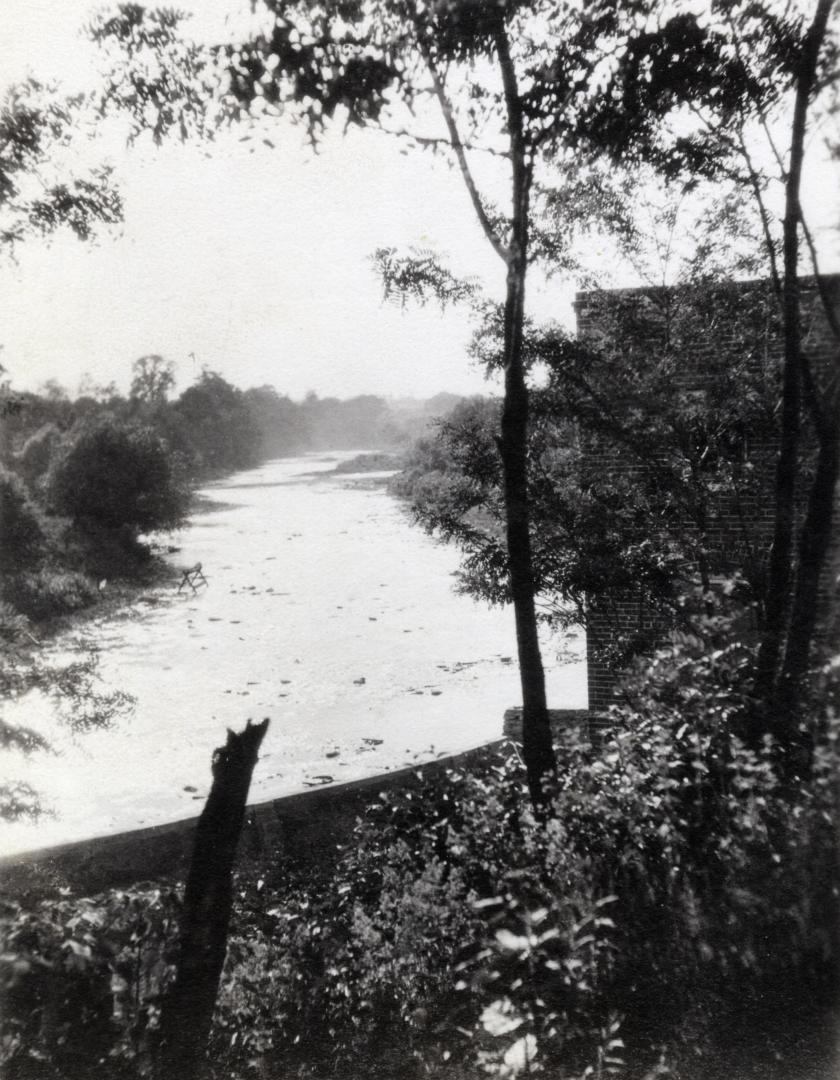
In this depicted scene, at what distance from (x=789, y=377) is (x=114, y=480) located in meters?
19.0

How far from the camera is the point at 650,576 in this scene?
7.58 metres

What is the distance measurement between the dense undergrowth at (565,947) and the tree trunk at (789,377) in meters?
1.10

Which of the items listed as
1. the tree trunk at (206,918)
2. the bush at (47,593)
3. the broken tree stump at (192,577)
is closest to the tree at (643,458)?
the tree trunk at (206,918)

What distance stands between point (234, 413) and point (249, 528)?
680 cm

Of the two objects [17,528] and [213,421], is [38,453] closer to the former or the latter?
[213,421]

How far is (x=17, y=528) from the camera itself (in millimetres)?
17031

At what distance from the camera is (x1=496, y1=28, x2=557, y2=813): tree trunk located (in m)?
6.82

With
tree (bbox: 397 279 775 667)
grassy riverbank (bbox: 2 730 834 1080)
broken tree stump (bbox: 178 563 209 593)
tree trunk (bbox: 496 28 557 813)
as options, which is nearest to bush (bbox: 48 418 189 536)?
broken tree stump (bbox: 178 563 209 593)

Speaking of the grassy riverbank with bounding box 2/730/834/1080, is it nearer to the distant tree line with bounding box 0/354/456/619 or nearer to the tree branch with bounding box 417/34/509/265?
the tree branch with bounding box 417/34/509/265

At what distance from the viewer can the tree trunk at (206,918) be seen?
3.39m

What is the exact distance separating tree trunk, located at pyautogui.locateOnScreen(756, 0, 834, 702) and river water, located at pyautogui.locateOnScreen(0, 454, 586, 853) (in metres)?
3.91

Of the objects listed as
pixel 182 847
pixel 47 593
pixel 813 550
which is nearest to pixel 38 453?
pixel 47 593

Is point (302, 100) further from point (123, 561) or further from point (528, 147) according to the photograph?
point (123, 561)

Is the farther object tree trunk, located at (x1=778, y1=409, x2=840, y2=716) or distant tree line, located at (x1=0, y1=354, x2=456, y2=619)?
distant tree line, located at (x1=0, y1=354, x2=456, y2=619)
